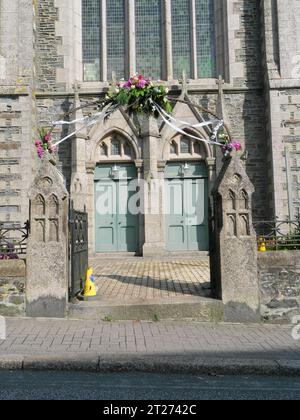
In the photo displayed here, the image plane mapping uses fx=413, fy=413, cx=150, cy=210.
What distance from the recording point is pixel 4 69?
13719 mm

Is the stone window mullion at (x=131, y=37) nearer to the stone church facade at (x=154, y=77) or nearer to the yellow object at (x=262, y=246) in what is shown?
the stone church facade at (x=154, y=77)

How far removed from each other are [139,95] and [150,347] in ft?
16.5

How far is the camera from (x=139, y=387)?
4.11m

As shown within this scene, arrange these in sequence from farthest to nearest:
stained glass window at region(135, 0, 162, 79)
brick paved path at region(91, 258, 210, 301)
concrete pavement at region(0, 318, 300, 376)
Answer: stained glass window at region(135, 0, 162, 79) → brick paved path at region(91, 258, 210, 301) → concrete pavement at region(0, 318, 300, 376)

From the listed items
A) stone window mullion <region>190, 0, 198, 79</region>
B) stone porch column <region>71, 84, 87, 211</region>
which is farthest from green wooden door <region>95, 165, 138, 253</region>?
stone window mullion <region>190, 0, 198, 79</region>

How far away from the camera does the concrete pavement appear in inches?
183

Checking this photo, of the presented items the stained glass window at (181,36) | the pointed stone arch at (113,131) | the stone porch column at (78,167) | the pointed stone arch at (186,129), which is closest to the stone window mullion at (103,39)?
the stone porch column at (78,167)

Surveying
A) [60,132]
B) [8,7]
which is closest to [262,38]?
[60,132]

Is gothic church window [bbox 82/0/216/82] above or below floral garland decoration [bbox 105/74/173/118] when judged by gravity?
above

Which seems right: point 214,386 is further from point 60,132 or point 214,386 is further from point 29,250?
point 60,132

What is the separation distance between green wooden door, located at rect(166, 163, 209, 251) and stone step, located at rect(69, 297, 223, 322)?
7887mm

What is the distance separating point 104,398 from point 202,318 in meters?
3.12

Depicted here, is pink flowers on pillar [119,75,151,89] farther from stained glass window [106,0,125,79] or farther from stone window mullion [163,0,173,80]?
stained glass window [106,0,125,79]

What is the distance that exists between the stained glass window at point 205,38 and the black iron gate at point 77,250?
9.36 m
